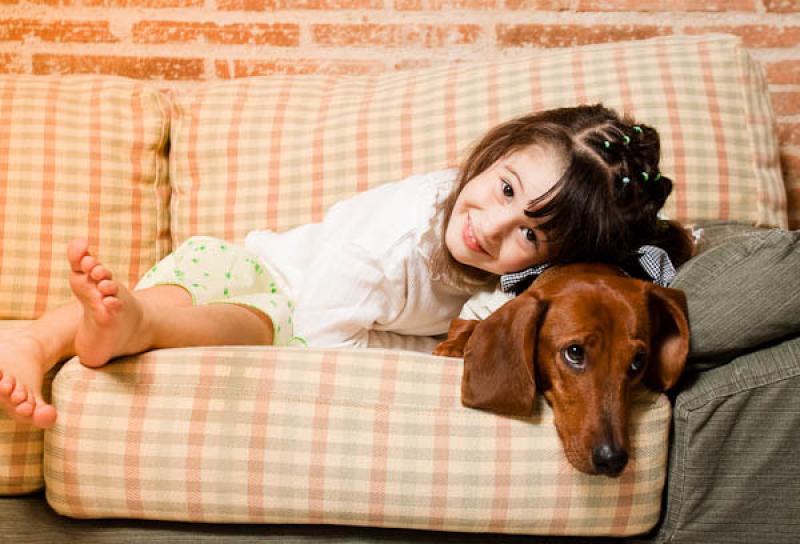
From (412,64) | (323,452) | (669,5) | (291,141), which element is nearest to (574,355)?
(323,452)

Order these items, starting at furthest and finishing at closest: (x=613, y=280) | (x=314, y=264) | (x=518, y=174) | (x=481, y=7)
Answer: (x=481, y=7) < (x=314, y=264) < (x=518, y=174) < (x=613, y=280)

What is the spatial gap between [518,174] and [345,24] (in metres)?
1.08

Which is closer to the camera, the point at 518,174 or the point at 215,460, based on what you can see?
the point at 215,460

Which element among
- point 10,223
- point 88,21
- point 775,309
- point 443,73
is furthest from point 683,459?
point 88,21

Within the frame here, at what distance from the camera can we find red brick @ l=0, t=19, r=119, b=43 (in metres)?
2.27

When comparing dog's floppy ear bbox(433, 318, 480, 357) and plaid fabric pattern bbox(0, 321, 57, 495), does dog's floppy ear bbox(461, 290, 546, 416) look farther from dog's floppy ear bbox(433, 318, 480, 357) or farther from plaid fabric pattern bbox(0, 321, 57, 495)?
plaid fabric pattern bbox(0, 321, 57, 495)

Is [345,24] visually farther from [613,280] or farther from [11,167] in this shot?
[613,280]

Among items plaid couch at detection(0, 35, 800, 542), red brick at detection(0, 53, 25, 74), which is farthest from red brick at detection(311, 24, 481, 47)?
red brick at detection(0, 53, 25, 74)

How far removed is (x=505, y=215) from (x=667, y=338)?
15.6 inches

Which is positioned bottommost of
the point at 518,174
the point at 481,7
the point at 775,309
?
the point at 775,309

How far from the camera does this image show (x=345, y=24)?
2.27 m

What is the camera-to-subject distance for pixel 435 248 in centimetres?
159

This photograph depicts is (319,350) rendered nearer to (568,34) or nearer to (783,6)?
(568,34)

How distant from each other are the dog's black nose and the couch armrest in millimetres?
169
